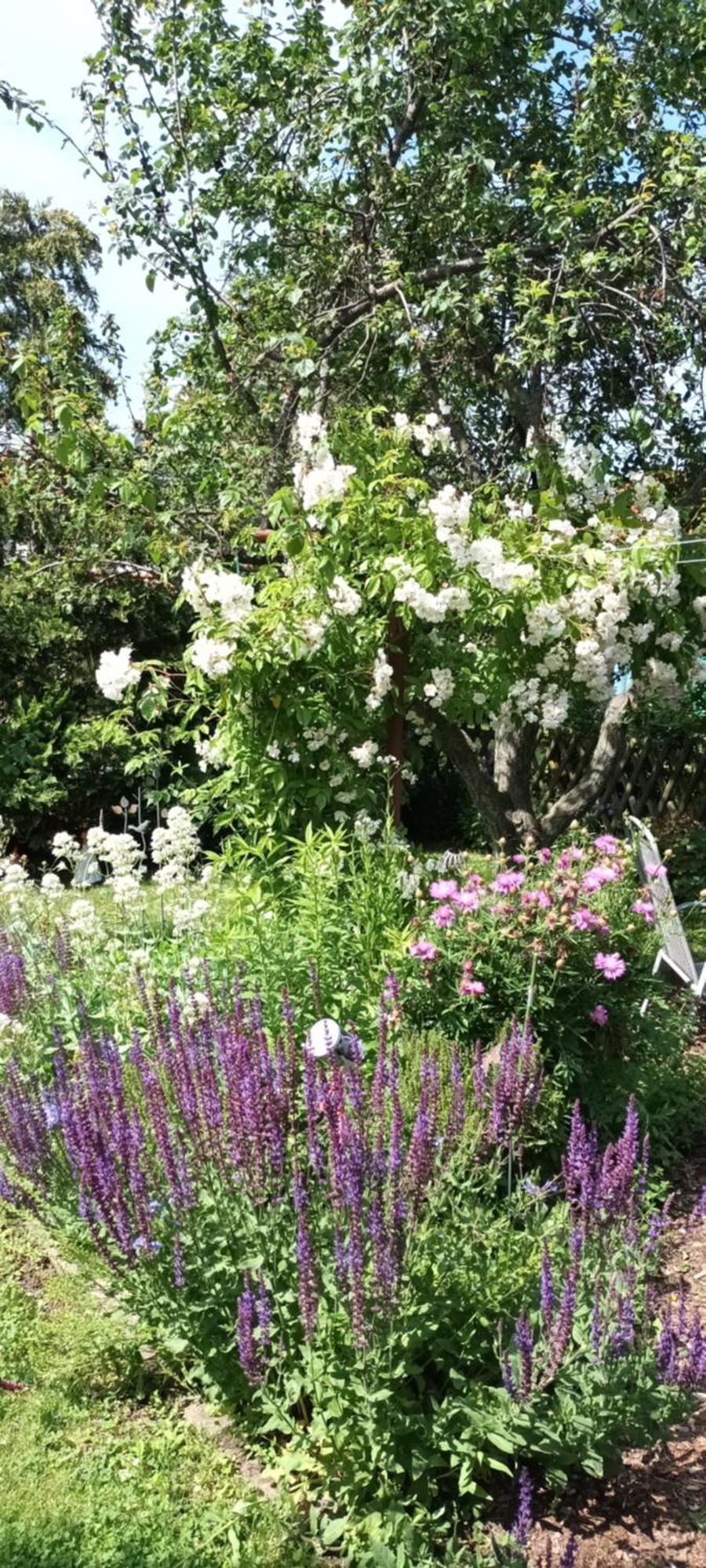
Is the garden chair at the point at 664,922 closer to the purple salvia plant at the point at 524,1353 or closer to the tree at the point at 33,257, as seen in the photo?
the purple salvia plant at the point at 524,1353

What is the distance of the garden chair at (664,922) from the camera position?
3.92 metres

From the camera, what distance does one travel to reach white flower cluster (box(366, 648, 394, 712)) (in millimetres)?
4328

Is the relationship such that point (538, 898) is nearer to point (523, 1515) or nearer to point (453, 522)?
point (453, 522)

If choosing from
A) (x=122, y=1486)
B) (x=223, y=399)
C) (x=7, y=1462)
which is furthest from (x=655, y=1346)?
(x=223, y=399)

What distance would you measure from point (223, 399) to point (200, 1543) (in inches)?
189

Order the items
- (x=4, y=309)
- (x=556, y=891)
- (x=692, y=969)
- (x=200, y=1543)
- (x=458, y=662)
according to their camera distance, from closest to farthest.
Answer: (x=200, y=1543) → (x=556, y=891) → (x=692, y=969) → (x=458, y=662) → (x=4, y=309)

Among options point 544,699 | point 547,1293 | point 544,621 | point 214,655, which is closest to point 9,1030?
point 214,655

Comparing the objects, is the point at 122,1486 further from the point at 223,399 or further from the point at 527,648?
the point at 223,399

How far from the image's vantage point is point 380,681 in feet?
14.2

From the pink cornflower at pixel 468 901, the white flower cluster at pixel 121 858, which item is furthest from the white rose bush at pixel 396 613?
the pink cornflower at pixel 468 901

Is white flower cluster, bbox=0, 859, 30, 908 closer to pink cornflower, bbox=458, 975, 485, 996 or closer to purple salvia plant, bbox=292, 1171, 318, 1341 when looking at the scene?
pink cornflower, bbox=458, 975, 485, 996

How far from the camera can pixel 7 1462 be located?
88.6 inches

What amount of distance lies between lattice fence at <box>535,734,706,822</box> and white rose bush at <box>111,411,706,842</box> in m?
3.66

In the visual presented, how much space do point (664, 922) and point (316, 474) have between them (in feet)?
6.37
